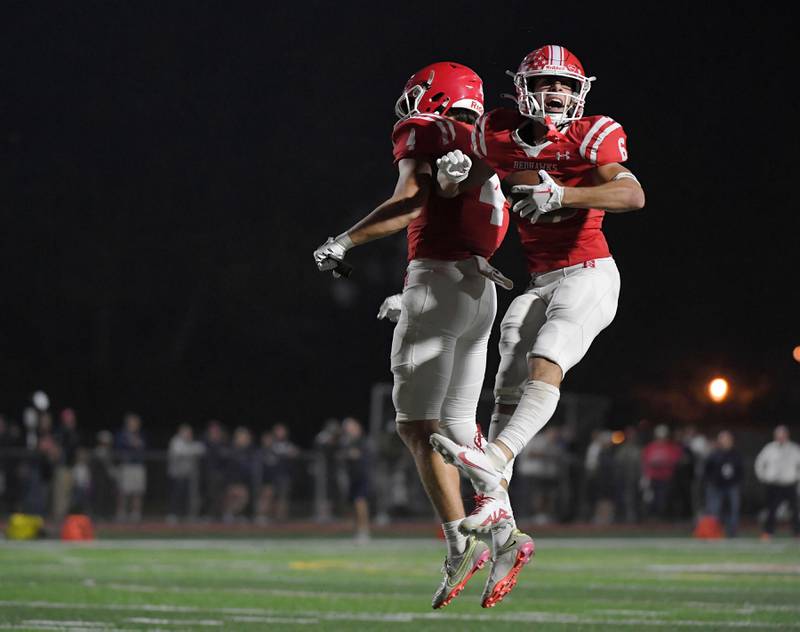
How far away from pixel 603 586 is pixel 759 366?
36.5 metres

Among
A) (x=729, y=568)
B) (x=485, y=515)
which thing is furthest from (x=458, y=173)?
(x=729, y=568)

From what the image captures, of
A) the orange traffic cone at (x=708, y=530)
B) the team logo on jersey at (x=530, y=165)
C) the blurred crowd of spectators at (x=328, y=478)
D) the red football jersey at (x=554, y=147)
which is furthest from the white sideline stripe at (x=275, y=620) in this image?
the orange traffic cone at (x=708, y=530)

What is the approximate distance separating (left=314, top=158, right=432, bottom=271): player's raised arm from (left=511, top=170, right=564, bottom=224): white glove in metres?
0.62

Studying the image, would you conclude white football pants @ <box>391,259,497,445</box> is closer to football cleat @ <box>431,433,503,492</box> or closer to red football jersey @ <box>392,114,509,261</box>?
red football jersey @ <box>392,114,509,261</box>

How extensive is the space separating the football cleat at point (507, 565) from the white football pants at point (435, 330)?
671mm

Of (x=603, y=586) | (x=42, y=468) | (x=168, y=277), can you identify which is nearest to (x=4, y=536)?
(x=42, y=468)

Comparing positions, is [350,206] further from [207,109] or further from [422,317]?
[422,317]

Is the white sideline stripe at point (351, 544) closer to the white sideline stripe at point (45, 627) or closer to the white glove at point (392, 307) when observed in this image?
the white sideline stripe at point (45, 627)

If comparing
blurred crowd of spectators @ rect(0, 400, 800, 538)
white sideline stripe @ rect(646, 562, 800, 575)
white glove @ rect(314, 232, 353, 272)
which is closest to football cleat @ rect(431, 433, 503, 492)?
white glove @ rect(314, 232, 353, 272)

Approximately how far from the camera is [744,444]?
3028cm

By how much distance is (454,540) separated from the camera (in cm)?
718

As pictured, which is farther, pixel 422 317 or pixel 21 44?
pixel 21 44

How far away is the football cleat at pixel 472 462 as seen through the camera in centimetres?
618

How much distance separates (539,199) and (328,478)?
1828 centimetres
